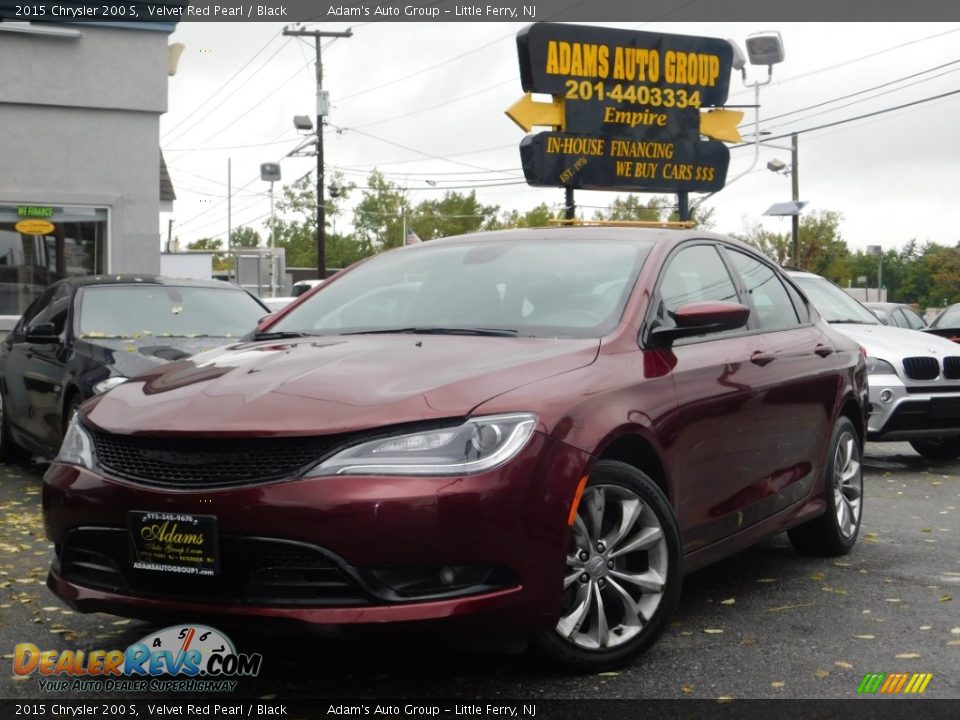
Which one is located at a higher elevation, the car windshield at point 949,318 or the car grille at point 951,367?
the car windshield at point 949,318

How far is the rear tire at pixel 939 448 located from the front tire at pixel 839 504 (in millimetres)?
5106

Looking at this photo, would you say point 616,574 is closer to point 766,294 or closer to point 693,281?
point 693,281

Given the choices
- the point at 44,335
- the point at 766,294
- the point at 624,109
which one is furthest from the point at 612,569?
the point at 624,109

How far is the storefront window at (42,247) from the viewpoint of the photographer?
55.5 ft

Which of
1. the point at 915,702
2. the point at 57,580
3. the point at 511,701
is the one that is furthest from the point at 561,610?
the point at 57,580

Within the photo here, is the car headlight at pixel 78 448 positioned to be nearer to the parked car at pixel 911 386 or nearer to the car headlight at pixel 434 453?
the car headlight at pixel 434 453

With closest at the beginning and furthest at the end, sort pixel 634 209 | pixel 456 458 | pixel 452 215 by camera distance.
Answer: pixel 456 458
pixel 634 209
pixel 452 215

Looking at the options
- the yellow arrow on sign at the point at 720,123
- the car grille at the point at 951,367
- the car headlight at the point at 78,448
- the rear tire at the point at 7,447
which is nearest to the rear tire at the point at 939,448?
the car grille at the point at 951,367

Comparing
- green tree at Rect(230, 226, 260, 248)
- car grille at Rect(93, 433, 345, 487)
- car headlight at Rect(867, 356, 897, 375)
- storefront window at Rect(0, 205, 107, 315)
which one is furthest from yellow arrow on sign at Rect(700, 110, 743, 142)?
green tree at Rect(230, 226, 260, 248)

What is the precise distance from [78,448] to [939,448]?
920 cm

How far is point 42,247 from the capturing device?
17.1 metres

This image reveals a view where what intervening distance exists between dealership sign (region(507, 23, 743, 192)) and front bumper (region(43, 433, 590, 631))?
16790mm

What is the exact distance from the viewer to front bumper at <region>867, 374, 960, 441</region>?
10.3 m

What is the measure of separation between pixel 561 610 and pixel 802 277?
8.47 metres
